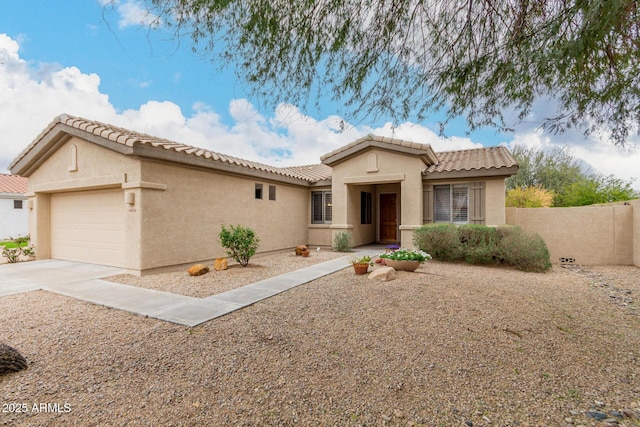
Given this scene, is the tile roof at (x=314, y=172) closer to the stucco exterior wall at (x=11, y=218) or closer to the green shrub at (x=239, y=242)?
the green shrub at (x=239, y=242)

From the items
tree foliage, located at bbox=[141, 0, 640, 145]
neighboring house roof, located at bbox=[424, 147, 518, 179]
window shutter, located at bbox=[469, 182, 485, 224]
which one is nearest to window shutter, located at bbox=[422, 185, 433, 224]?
neighboring house roof, located at bbox=[424, 147, 518, 179]

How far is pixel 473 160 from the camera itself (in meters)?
12.7

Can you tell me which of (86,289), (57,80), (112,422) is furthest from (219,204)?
(112,422)

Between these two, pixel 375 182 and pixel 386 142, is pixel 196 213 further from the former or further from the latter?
pixel 386 142

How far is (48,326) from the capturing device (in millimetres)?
4555

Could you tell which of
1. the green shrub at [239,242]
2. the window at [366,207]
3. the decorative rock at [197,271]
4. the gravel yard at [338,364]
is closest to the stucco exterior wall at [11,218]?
the decorative rock at [197,271]

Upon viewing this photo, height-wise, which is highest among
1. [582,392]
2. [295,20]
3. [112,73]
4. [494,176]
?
[112,73]

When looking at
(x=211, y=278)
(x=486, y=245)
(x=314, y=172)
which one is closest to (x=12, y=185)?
(x=314, y=172)

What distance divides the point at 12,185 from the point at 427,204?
103 ft

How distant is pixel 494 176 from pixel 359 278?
24.8 feet

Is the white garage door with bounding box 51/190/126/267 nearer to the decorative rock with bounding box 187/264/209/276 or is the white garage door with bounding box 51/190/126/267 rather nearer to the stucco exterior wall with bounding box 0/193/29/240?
the decorative rock with bounding box 187/264/209/276

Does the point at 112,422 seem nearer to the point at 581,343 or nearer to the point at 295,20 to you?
the point at 295,20

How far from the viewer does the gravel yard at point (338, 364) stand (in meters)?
2.57

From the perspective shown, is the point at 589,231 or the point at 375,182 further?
the point at 375,182
